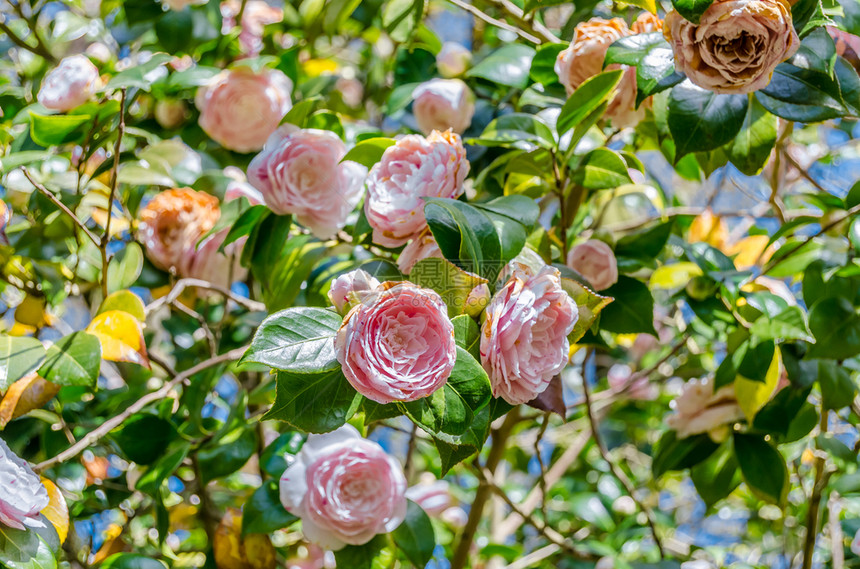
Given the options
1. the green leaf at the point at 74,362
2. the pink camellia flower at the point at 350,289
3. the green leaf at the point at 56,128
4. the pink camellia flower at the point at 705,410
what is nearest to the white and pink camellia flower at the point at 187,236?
the green leaf at the point at 56,128

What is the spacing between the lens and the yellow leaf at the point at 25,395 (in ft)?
2.26

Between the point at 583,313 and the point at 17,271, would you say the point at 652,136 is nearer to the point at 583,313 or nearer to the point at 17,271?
the point at 583,313

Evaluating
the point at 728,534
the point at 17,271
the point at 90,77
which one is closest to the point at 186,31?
the point at 90,77

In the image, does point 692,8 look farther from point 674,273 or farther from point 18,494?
point 18,494

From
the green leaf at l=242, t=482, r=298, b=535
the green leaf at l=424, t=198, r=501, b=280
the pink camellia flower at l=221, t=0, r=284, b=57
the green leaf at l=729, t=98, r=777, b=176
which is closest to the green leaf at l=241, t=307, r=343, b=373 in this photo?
the green leaf at l=424, t=198, r=501, b=280

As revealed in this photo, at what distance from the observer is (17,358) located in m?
0.66

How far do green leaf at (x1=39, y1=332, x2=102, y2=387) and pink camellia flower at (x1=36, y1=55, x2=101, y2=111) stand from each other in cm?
40

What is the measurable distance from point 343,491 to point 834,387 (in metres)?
0.54

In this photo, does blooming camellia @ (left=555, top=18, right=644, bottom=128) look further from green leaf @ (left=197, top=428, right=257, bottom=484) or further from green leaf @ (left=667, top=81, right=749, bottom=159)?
green leaf @ (left=197, top=428, right=257, bottom=484)

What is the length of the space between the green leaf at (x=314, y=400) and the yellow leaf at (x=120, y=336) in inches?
10.9

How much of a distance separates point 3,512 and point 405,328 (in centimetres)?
34

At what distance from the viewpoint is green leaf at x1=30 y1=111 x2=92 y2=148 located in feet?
2.68

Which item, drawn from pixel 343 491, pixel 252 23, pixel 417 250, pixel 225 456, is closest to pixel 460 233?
pixel 417 250

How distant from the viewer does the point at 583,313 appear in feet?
1.76
